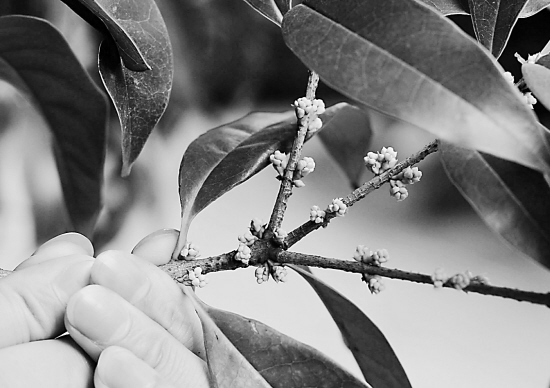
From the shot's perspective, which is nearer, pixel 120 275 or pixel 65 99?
pixel 120 275

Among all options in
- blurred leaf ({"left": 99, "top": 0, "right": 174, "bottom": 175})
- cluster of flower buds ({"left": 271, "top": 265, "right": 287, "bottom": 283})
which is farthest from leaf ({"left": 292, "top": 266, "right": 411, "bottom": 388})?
blurred leaf ({"left": 99, "top": 0, "right": 174, "bottom": 175})

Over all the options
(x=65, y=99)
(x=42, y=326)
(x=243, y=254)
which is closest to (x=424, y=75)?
(x=243, y=254)

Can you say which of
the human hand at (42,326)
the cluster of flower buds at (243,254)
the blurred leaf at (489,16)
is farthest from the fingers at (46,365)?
the blurred leaf at (489,16)

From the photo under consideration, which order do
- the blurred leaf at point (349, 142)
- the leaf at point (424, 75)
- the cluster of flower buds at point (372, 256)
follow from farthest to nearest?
the blurred leaf at point (349, 142), the cluster of flower buds at point (372, 256), the leaf at point (424, 75)

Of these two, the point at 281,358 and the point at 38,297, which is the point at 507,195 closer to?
the point at 281,358

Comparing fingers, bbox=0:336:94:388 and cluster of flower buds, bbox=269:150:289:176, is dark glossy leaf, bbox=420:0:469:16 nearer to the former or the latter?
cluster of flower buds, bbox=269:150:289:176

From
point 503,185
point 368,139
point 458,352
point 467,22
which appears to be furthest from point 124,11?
point 458,352

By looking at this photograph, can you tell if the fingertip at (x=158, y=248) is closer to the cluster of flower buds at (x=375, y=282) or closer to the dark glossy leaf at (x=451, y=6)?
the cluster of flower buds at (x=375, y=282)
